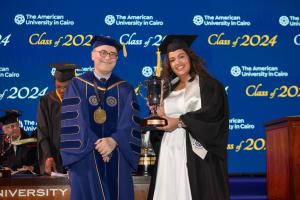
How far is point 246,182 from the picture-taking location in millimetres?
7832

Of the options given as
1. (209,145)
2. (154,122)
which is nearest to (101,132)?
(154,122)

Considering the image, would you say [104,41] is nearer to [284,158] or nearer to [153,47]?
[284,158]

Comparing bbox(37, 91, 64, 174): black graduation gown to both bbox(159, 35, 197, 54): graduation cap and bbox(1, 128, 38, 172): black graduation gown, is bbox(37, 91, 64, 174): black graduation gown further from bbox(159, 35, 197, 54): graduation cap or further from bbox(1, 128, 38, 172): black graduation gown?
bbox(159, 35, 197, 54): graduation cap

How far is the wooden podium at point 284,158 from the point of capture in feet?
A: 16.0

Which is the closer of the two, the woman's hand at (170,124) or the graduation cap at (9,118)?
the woman's hand at (170,124)

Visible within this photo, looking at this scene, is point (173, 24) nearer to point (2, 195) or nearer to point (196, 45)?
point (196, 45)

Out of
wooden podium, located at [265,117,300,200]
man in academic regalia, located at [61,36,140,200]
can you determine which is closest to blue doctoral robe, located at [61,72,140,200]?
man in academic regalia, located at [61,36,140,200]

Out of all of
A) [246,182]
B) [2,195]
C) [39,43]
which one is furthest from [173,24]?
[2,195]

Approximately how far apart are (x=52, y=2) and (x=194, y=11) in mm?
2374

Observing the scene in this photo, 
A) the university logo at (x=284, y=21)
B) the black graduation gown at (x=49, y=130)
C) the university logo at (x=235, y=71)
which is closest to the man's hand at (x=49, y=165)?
the black graduation gown at (x=49, y=130)

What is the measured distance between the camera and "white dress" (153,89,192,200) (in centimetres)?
437

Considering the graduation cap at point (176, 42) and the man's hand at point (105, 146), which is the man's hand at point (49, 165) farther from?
the graduation cap at point (176, 42)

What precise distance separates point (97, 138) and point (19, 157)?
3697mm

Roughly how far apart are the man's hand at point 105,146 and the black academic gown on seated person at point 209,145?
60 centimetres
